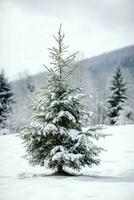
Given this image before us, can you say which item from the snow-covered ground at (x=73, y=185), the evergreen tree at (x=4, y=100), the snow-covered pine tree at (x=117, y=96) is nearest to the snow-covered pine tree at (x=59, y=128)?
the snow-covered ground at (x=73, y=185)

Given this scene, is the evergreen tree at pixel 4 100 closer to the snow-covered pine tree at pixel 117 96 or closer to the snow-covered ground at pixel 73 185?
the snow-covered pine tree at pixel 117 96

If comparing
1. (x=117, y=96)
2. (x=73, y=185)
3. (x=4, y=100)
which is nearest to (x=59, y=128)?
(x=73, y=185)

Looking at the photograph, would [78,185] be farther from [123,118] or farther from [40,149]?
→ [123,118]

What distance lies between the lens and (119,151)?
21781 millimetres

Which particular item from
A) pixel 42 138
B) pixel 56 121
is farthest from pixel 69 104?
pixel 42 138

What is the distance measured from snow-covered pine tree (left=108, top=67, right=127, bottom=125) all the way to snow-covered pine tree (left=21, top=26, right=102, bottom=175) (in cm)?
3072

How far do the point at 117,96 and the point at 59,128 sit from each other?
31.9 m

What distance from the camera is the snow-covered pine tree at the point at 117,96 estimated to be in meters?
43.6

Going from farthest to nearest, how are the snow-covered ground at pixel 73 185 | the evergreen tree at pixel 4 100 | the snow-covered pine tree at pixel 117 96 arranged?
1. the snow-covered pine tree at pixel 117 96
2. the evergreen tree at pixel 4 100
3. the snow-covered ground at pixel 73 185

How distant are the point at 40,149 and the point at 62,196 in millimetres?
4127

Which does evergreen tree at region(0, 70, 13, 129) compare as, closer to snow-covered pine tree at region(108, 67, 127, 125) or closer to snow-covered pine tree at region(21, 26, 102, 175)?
snow-covered pine tree at region(108, 67, 127, 125)

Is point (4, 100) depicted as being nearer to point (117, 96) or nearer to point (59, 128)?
point (117, 96)

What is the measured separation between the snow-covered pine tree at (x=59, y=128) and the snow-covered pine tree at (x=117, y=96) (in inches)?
1209

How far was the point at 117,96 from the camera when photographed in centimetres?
4372
